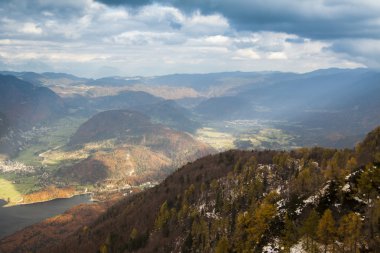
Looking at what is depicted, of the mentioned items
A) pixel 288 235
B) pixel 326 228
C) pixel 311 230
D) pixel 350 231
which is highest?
pixel 350 231

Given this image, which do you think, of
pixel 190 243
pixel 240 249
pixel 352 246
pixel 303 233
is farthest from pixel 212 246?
pixel 352 246

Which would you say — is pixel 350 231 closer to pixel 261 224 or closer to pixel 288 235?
pixel 288 235

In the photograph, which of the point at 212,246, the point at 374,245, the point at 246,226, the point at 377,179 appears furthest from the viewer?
the point at 212,246

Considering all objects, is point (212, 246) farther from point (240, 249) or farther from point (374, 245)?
point (374, 245)

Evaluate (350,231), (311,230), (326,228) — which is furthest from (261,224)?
(350,231)

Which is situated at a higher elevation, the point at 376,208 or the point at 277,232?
the point at 376,208

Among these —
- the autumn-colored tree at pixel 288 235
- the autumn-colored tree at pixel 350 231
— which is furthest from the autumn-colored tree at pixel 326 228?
the autumn-colored tree at pixel 288 235

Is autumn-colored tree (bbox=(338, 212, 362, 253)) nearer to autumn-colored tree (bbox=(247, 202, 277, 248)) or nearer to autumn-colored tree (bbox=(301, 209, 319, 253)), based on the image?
autumn-colored tree (bbox=(301, 209, 319, 253))

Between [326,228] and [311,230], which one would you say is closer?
[326,228]
